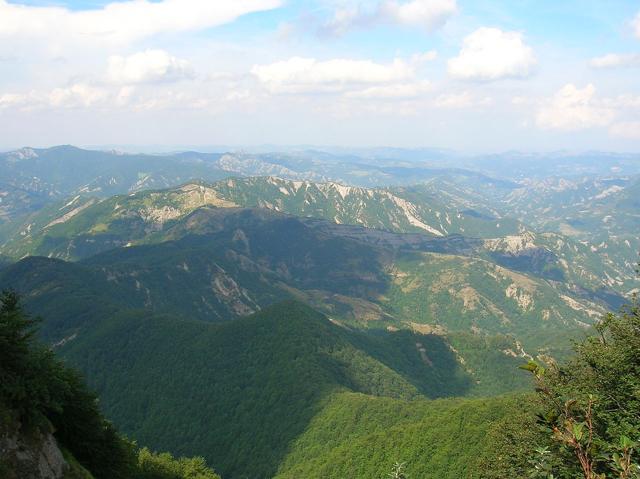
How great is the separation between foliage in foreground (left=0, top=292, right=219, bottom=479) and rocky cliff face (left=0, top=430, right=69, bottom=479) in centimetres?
97

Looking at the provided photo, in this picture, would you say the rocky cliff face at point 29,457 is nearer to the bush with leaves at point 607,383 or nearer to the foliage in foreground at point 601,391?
the foliage in foreground at point 601,391

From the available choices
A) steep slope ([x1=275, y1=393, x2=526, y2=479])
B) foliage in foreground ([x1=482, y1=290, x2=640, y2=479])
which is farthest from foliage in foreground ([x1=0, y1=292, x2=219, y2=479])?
steep slope ([x1=275, y1=393, x2=526, y2=479])

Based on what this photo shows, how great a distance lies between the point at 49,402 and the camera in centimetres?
4756

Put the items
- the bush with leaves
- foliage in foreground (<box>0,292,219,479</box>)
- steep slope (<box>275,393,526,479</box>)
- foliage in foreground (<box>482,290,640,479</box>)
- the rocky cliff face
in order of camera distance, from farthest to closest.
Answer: steep slope (<box>275,393,526,479</box>), foliage in foreground (<box>0,292,219,479</box>), the rocky cliff face, the bush with leaves, foliage in foreground (<box>482,290,640,479</box>)

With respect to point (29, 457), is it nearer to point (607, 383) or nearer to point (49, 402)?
point (49, 402)

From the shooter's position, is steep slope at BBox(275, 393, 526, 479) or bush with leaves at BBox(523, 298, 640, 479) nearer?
bush with leaves at BBox(523, 298, 640, 479)

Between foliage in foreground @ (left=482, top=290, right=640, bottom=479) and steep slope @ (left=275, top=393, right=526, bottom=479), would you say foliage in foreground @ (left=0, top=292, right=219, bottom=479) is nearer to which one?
foliage in foreground @ (left=482, top=290, right=640, bottom=479)

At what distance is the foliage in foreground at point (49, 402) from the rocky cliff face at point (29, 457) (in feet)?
3.18

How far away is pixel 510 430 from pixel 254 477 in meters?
144

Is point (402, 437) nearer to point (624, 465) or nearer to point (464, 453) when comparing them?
point (464, 453)

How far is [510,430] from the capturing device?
7400cm

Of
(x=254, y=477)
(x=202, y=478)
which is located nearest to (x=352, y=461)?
(x=254, y=477)

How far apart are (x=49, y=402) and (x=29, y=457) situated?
5.36m

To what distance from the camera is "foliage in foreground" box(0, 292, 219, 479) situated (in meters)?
45.1
